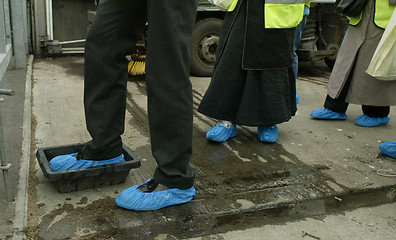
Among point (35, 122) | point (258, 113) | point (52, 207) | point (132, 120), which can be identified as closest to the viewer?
point (52, 207)

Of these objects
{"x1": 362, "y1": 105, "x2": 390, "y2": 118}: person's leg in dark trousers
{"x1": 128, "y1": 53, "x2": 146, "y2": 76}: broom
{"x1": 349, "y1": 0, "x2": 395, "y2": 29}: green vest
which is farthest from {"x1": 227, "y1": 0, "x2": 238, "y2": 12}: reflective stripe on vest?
{"x1": 128, "y1": 53, "x2": 146, "y2": 76}: broom

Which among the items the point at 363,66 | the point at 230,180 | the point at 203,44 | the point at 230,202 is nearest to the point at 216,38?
the point at 203,44

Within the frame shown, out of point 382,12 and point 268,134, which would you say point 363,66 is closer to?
point 382,12

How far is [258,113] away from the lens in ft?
10.4

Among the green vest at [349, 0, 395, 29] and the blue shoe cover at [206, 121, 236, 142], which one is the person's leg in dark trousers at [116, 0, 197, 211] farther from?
the green vest at [349, 0, 395, 29]

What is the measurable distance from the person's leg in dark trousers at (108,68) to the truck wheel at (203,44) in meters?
3.46

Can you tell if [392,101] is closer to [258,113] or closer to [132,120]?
[258,113]

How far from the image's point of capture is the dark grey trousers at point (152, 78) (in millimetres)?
1979

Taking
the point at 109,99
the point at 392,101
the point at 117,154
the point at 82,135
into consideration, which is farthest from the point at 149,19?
the point at 392,101

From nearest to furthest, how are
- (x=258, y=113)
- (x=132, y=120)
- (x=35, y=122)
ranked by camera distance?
(x=258, y=113), (x=35, y=122), (x=132, y=120)

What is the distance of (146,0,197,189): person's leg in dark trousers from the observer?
1954 mm

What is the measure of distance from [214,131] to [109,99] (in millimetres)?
1182

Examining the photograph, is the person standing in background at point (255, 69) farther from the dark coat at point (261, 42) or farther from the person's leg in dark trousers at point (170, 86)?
the person's leg in dark trousers at point (170, 86)

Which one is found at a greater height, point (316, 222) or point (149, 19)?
point (149, 19)
